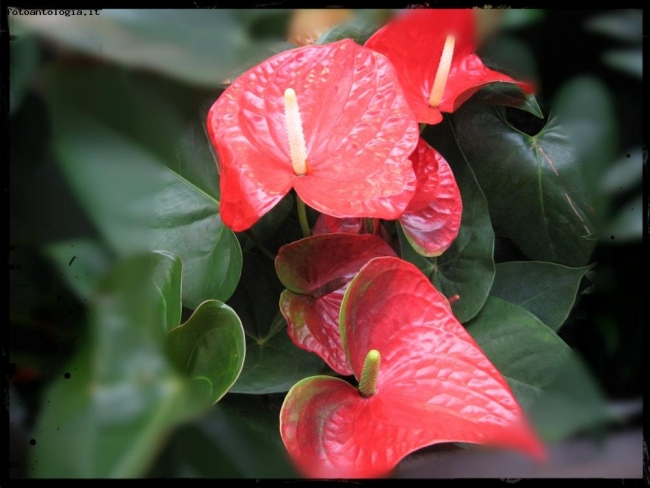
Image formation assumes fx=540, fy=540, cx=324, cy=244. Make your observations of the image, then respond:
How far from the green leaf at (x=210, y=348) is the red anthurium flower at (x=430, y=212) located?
0.42ft

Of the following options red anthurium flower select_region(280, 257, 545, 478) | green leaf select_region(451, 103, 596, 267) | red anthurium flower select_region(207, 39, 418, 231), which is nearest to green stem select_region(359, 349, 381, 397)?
red anthurium flower select_region(280, 257, 545, 478)

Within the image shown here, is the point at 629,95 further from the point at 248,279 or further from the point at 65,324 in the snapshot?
the point at 65,324

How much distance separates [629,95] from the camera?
48 centimetres

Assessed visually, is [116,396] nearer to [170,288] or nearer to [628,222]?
[170,288]

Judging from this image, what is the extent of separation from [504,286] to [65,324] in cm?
40

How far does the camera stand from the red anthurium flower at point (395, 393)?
1.30ft

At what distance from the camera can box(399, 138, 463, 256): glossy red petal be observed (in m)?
0.47

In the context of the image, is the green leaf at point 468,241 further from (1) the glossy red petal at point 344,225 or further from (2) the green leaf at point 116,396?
(2) the green leaf at point 116,396

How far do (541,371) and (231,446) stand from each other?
28cm

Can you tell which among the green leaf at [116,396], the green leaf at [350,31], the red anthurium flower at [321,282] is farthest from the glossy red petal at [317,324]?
the green leaf at [350,31]

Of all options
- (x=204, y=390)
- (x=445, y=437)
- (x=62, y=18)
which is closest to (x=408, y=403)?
(x=445, y=437)

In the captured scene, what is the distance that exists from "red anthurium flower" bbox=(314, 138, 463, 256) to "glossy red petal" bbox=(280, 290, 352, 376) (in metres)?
0.07

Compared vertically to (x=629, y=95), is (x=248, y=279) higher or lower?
lower

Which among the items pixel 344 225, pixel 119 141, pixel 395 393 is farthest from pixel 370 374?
pixel 119 141
